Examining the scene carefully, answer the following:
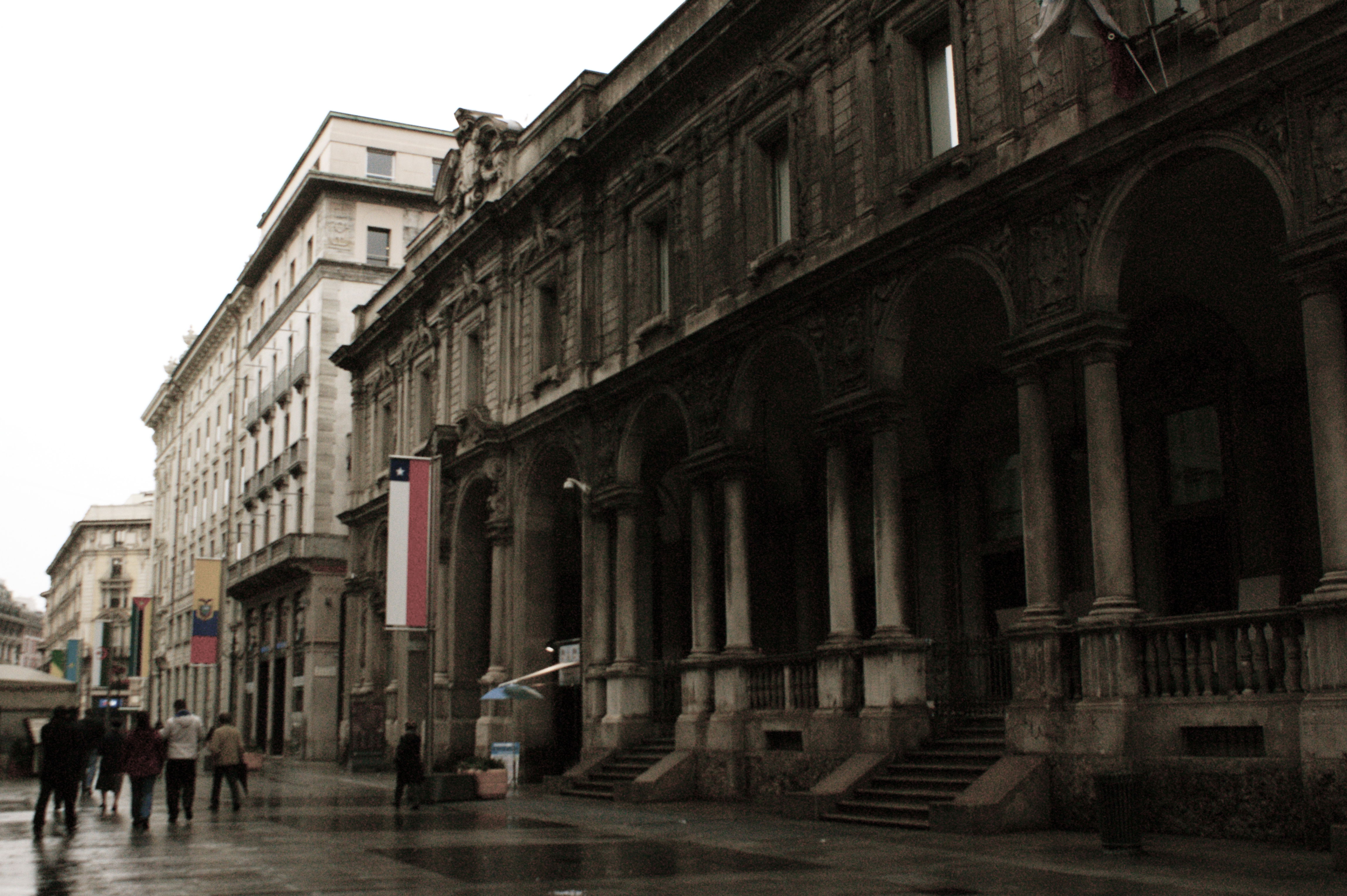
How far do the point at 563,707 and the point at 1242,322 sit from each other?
1788 centimetres

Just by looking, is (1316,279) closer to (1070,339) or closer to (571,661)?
(1070,339)

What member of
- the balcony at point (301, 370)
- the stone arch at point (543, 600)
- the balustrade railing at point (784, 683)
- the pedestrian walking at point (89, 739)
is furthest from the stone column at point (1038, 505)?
the balcony at point (301, 370)

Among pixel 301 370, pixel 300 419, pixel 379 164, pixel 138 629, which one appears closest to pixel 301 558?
pixel 300 419

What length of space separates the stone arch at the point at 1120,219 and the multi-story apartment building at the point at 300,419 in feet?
124

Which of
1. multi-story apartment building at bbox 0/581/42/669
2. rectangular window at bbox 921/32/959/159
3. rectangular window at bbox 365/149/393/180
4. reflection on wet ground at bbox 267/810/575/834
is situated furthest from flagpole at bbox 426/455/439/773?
multi-story apartment building at bbox 0/581/42/669

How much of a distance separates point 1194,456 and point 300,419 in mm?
40496

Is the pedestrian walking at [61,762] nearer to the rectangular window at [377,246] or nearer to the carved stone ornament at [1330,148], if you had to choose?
the carved stone ornament at [1330,148]

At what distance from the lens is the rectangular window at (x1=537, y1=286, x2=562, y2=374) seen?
30.9m

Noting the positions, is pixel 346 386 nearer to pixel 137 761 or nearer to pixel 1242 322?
pixel 137 761

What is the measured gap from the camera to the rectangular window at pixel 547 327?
30922 millimetres

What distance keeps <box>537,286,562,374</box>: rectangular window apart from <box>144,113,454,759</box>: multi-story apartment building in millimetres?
21242

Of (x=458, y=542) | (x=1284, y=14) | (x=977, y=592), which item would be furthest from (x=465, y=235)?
(x=1284, y=14)

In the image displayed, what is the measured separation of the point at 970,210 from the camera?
702 inches

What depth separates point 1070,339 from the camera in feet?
53.3
